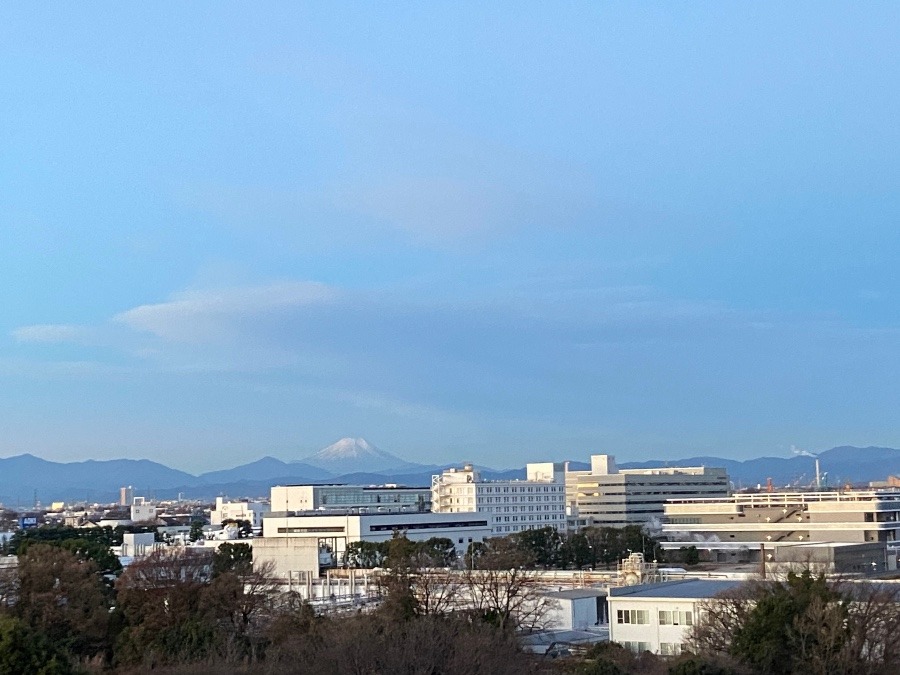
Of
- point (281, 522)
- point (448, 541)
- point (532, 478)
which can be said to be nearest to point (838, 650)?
point (448, 541)

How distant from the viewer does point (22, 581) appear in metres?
30.4

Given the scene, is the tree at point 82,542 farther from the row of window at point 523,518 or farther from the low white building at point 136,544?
the row of window at point 523,518

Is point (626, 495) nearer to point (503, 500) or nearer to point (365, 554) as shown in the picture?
point (503, 500)

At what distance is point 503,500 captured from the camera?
304ft

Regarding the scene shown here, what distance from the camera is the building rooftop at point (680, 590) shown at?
3281 centimetres

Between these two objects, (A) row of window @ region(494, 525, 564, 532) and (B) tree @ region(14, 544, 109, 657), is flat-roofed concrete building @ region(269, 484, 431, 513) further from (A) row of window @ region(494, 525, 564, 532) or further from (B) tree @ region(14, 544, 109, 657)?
(B) tree @ region(14, 544, 109, 657)

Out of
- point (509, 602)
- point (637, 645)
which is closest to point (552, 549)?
point (637, 645)

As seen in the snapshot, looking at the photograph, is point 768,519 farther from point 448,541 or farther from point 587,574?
point 587,574

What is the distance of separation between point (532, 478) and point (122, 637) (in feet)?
278

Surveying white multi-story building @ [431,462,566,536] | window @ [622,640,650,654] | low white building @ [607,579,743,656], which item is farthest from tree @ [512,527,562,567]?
window @ [622,640,650,654]

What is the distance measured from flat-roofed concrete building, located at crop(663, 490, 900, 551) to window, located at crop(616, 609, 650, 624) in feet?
145

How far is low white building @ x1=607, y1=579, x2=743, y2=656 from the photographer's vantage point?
31969 millimetres

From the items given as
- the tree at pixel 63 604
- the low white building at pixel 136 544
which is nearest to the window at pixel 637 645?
the tree at pixel 63 604

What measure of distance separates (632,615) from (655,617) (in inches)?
27.5
